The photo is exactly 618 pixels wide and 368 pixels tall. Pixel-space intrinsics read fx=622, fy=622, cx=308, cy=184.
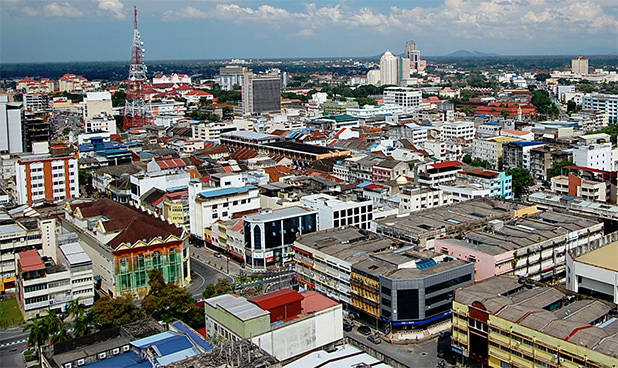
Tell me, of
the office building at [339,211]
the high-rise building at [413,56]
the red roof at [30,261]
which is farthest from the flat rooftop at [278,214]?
the high-rise building at [413,56]

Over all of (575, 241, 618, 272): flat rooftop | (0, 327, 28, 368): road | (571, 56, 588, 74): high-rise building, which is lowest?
(0, 327, 28, 368): road

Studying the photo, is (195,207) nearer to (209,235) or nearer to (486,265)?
(209,235)

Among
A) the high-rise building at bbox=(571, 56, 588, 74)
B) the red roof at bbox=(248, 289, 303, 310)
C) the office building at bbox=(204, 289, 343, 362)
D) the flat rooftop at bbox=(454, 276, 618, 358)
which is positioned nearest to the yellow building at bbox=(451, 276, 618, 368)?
the flat rooftop at bbox=(454, 276, 618, 358)

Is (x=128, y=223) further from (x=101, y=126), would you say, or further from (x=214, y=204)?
(x=101, y=126)

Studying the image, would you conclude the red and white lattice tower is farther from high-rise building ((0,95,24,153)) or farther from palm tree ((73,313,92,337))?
palm tree ((73,313,92,337))

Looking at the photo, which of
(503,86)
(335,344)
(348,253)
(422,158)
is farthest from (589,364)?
(503,86)

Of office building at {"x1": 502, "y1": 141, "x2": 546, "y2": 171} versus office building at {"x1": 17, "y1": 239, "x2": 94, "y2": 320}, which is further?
office building at {"x1": 502, "y1": 141, "x2": 546, "y2": 171}
